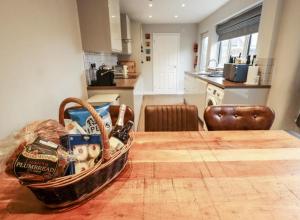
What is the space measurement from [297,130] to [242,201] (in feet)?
6.66

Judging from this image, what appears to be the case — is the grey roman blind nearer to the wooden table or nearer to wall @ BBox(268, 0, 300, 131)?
wall @ BBox(268, 0, 300, 131)

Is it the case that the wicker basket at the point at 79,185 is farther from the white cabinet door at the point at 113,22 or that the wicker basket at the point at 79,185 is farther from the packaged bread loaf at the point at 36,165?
the white cabinet door at the point at 113,22

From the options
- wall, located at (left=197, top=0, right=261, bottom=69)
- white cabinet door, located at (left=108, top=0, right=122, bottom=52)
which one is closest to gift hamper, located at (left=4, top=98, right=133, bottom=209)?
white cabinet door, located at (left=108, top=0, right=122, bottom=52)

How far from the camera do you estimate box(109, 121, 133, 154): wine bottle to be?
661 mm

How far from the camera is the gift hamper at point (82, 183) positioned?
0.49m

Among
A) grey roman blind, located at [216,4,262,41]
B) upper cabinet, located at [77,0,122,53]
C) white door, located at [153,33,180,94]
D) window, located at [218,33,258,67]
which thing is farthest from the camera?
white door, located at [153,33,180,94]

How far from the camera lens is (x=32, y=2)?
1297mm

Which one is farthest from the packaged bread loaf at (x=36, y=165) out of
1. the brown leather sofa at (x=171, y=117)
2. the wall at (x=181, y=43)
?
the wall at (x=181, y=43)

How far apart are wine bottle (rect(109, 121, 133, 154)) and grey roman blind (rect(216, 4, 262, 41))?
120 inches

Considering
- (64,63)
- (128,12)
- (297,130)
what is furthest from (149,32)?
(297,130)

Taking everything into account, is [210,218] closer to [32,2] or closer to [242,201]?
[242,201]

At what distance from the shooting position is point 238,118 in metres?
1.26

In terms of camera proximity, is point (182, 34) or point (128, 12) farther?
point (182, 34)

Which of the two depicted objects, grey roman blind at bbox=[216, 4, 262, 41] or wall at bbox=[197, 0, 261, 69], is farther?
wall at bbox=[197, 0, 261, 69]
